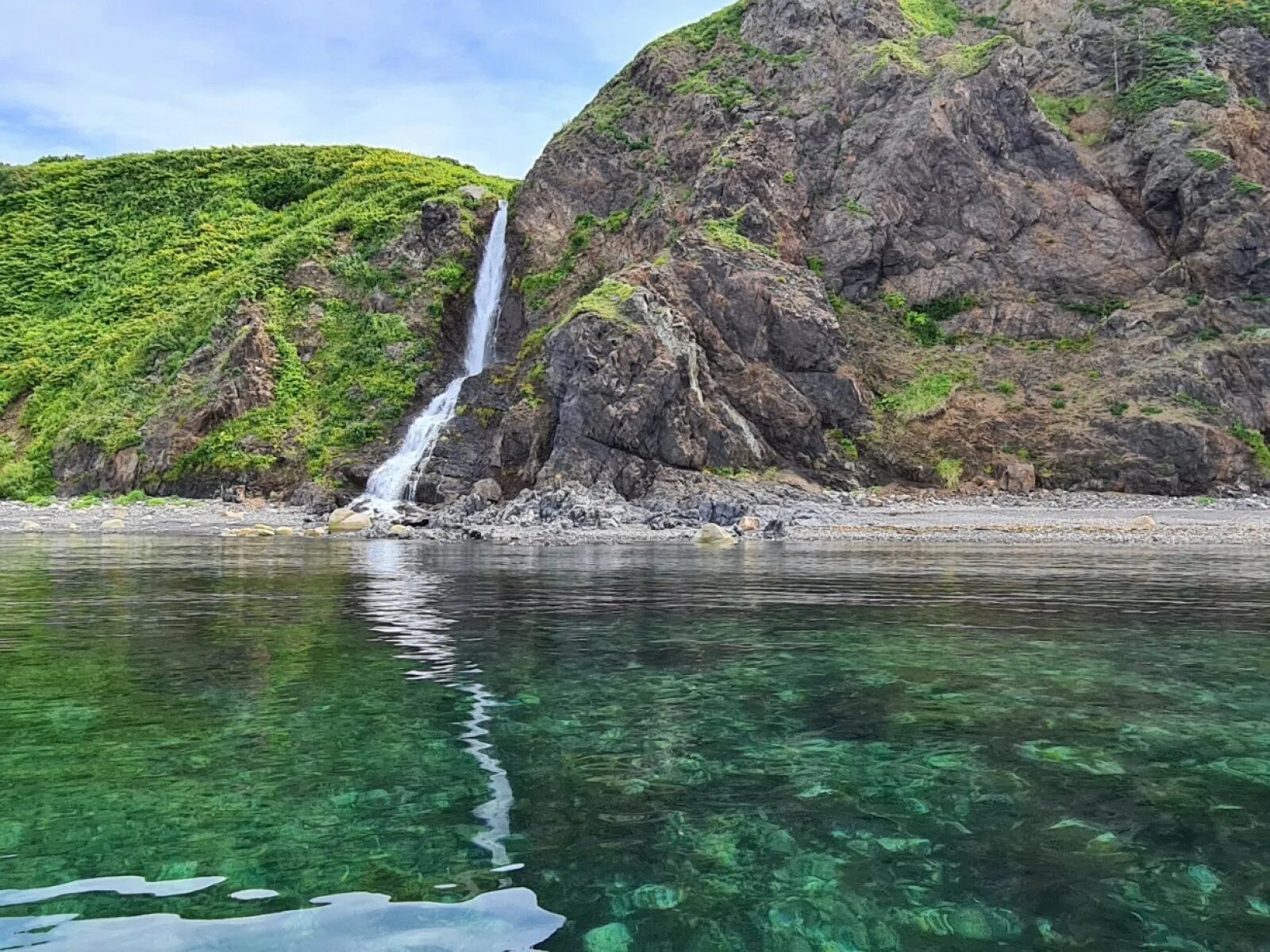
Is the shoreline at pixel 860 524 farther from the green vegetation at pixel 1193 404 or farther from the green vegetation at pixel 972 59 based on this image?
the green vegetation at pixel 972 59

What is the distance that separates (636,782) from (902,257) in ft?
162

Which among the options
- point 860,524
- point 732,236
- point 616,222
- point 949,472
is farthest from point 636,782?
point 616,222

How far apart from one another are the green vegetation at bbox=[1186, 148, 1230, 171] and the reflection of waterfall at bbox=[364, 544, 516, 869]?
47035 mm

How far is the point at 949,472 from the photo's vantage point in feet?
137

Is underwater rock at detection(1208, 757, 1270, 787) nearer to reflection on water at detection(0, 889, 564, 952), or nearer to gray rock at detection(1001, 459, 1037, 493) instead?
reflection on water at detection(0, 889, 564, 952)

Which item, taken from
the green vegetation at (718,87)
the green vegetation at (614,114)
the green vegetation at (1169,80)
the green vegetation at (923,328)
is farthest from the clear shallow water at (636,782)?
the green vegetation at (614,114)

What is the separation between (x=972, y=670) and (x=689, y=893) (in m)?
5.48

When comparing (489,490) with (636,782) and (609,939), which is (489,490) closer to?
(636,782)

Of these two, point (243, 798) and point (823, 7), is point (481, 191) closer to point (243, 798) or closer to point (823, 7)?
point (823, 7)

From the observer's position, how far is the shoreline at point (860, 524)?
2741 centimetres

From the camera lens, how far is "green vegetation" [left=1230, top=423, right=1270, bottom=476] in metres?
39.5

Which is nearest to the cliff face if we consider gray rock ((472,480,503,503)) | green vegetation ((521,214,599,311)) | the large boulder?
green vegetation ((521,214,599,311))

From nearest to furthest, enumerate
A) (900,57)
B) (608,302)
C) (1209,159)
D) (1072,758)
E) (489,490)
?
(1072,758) < (489,490) < (608,302) < (1209,159) < (900,57)

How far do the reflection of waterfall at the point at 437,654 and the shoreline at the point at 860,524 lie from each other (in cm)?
1020
